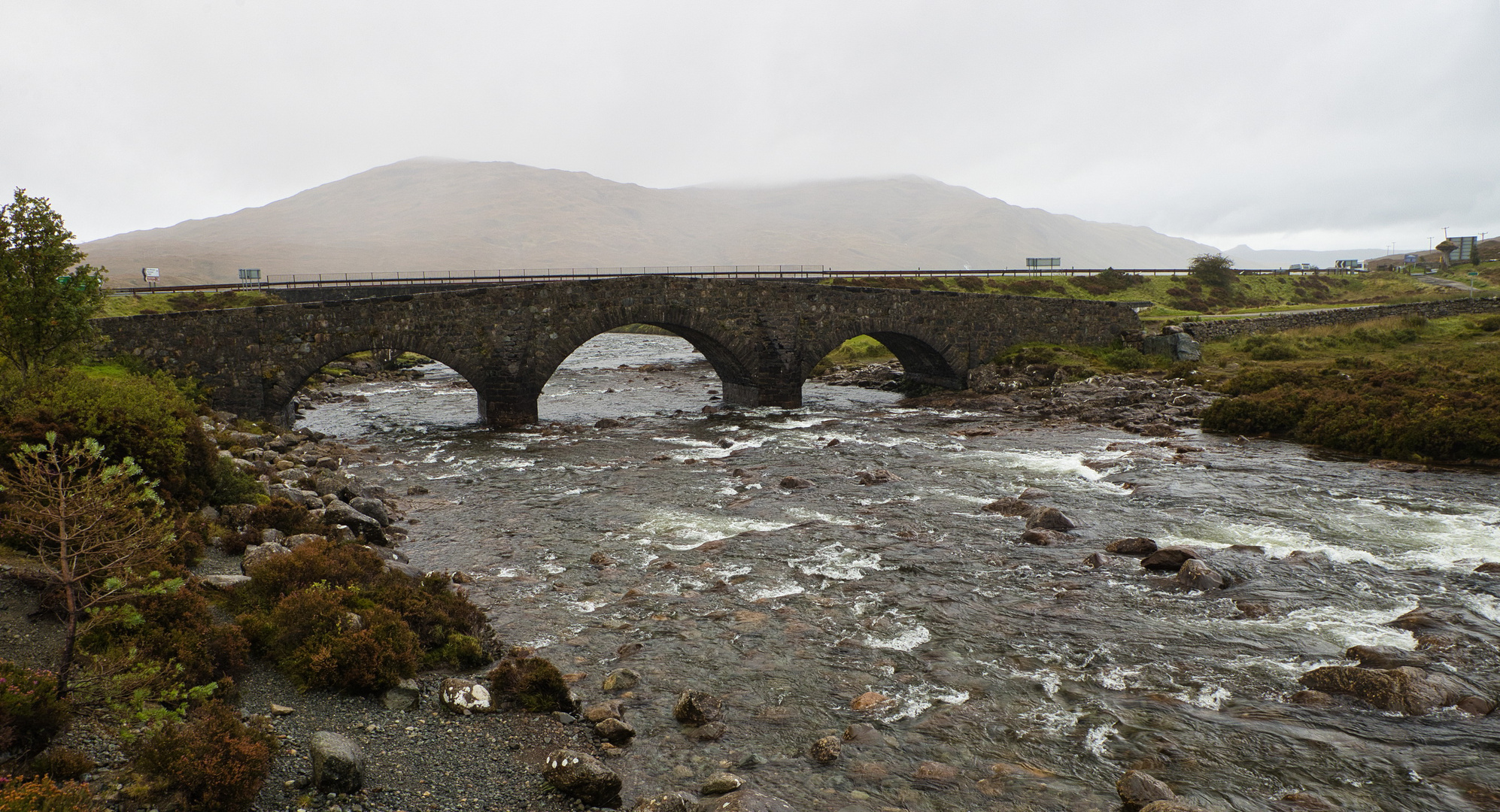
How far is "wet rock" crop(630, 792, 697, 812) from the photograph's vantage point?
26.4 feet

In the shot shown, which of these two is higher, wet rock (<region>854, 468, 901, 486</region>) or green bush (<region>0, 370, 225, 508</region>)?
green bush (<region>0, 370, 225, 508</region>)

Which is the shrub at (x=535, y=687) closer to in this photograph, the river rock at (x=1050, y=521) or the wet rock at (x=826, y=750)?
the wet rock at (x=826, y=750)

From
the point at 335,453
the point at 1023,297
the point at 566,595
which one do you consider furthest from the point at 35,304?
the point at 1023,297

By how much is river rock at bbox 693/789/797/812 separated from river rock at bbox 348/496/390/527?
513 inches

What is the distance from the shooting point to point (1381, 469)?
899 inches

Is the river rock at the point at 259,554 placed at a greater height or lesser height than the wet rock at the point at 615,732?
greater

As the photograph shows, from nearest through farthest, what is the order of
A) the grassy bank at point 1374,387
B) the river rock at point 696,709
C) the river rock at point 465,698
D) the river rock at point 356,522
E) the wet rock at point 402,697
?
the wet rock at point 402,697, the river rock at point 465,698, the river rock at point 696,709, the river rock at point 356,522, the grassy bank at point 1374,387

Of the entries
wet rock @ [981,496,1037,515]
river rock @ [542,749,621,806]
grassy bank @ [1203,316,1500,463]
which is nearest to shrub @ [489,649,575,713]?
river rock @ [542,749,621,806]

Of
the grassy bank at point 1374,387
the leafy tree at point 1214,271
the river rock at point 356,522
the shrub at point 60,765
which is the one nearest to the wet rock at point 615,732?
the shrub at point 60,765

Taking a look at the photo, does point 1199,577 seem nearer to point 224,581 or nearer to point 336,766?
point 336,766

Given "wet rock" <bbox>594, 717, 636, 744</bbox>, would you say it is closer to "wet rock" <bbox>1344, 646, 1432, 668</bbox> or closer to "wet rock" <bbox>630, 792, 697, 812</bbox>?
"wet rock" <bbox>630, 792, 697, 812</bbox>

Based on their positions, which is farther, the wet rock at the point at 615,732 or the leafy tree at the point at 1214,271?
the leafy tree at the point at 1214,271

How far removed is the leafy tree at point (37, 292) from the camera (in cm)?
1816

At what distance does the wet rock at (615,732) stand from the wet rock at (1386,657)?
1005 cm
